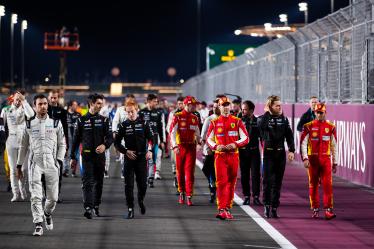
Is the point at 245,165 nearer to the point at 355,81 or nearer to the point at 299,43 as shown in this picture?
the point at 355,81

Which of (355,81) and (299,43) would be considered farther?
(299,43)

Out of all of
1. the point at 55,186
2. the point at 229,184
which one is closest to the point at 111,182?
the point at 229,184

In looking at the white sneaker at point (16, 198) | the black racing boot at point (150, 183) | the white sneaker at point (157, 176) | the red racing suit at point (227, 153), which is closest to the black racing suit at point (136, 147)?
the red racing suit at point (227, 153)

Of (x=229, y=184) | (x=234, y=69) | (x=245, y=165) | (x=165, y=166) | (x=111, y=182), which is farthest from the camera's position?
(x=234, y=69)

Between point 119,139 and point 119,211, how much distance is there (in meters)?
1.12

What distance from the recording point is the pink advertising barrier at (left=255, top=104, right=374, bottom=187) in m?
19.8

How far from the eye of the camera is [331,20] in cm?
2377

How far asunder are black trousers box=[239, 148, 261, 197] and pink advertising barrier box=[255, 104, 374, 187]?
352cm

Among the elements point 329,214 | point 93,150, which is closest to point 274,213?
point 329,214

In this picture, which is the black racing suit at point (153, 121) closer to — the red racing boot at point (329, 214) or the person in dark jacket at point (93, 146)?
the person in dark jacket at point (93, 146)

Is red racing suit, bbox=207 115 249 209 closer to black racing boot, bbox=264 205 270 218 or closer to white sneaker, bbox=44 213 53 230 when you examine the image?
black racing boot, bbox=264 205 270 218

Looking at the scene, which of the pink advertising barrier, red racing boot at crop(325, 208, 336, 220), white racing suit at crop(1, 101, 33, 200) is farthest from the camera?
the pink advertising barrier

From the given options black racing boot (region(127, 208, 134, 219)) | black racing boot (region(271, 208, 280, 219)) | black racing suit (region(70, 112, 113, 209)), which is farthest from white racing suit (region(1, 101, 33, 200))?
black racing boot (region(271, 208, 280, 219))

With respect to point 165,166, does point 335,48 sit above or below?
above
